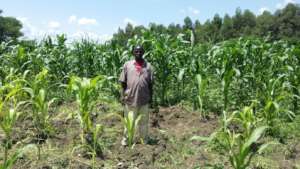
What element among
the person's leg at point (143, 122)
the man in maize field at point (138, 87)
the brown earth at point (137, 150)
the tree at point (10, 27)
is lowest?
the brown earth at point (137, 150)

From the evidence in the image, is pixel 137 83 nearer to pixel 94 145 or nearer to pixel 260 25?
pixel 94 145

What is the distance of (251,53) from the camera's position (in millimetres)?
8219

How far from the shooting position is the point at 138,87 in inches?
213

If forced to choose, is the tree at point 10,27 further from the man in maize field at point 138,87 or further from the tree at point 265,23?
the man in maize field at point 138,87

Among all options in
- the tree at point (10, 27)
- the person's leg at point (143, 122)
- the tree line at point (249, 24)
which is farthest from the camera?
the tree line at point (249, 24)

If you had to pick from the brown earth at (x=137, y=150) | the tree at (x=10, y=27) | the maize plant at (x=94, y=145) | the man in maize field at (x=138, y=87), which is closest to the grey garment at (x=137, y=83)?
the man in maize field at (x=138, y=87)

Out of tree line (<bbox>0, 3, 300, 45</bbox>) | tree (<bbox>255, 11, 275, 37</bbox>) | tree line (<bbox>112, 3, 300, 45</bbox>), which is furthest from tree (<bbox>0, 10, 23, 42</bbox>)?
tree (<bbox>255, 11, 275, 37</bbox>)

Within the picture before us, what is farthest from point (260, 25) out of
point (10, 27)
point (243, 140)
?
point (243, 140)

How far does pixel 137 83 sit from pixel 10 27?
112 feet

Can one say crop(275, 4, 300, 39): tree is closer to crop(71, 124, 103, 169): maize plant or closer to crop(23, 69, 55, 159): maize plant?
crop(23, 69, 55, 159): maize plant

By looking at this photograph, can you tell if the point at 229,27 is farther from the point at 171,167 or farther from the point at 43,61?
the point at 171,167

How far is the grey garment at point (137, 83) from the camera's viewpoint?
5.43 m

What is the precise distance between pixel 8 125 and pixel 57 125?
170 cm

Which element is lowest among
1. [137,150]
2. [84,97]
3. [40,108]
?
[137,150]
